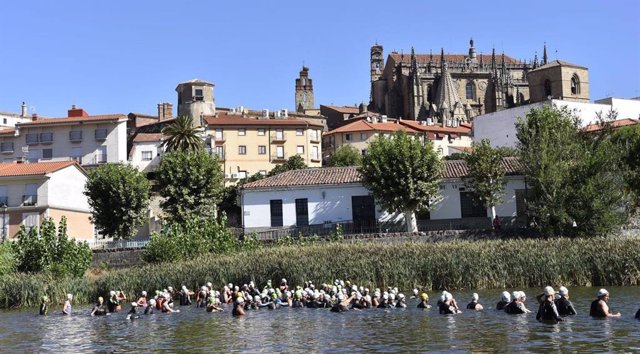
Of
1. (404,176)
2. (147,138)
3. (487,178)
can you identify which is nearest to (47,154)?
Result: (147,138)

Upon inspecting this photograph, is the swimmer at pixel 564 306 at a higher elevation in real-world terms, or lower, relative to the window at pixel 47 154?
lower

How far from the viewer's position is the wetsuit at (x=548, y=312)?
90.6 feet

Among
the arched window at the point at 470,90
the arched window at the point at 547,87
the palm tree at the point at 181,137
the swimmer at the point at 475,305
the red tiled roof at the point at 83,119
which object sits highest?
the arched window at the point at 470,90

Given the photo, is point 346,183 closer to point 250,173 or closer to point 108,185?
point 108,185

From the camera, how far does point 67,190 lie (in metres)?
72.8

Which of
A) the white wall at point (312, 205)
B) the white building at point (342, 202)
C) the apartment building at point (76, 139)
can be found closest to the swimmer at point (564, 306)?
the white building at point (342, 202)

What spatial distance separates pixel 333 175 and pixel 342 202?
10.2 feet

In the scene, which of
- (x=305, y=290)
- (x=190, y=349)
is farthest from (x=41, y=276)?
(x=190, y=349)

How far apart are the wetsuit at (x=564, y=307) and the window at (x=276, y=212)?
35194 millimetres

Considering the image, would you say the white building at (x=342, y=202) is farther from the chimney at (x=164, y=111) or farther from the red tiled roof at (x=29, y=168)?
the chimney at (x=164, y=111)

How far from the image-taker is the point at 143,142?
96875 mm

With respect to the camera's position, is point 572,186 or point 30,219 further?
point 30,219

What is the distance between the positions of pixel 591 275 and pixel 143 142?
68265 millimetres

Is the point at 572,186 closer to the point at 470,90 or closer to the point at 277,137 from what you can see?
the point at 277,137
